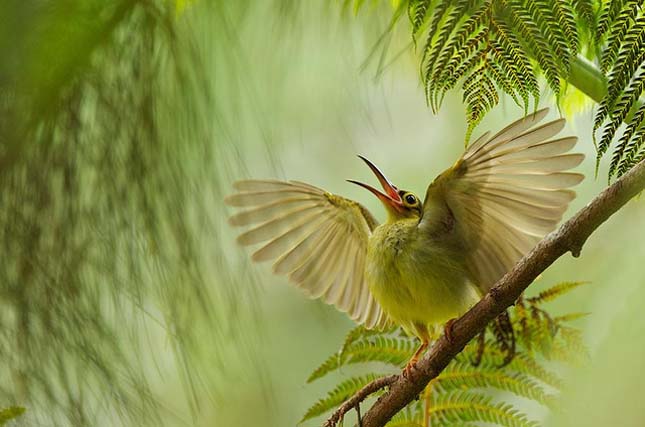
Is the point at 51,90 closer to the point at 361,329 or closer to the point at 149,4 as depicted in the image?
the point at 149,4

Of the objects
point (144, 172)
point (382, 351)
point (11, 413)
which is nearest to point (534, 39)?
point (144, 172)

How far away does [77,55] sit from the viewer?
3.52ft

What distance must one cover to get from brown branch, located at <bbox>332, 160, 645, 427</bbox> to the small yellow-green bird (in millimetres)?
307

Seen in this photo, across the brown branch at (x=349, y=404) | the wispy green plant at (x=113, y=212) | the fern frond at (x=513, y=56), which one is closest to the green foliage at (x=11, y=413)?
the wispy green plant at (x=113, y=212)

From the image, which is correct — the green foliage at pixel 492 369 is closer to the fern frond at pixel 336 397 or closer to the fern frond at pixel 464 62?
the fern frond at pixel 336 397

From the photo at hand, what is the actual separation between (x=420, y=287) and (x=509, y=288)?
0.62 meters

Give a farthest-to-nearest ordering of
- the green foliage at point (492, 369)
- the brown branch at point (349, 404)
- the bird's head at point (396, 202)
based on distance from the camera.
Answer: the bird's head at point (396, 202)
the green foliage at point (492, 369)
the brown branch at point (349, 404)

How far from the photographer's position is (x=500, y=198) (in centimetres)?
164

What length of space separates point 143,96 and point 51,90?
4.5 inches

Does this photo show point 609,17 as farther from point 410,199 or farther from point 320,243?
point 320,243

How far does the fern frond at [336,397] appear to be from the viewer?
5.06 feet

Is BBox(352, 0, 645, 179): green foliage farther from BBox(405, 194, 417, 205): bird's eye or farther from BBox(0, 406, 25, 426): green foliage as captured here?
BBox(405, 194, 417, 205): bird's eye

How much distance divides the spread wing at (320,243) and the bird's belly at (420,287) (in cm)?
19

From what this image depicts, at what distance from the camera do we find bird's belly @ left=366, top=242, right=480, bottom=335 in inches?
65.7
